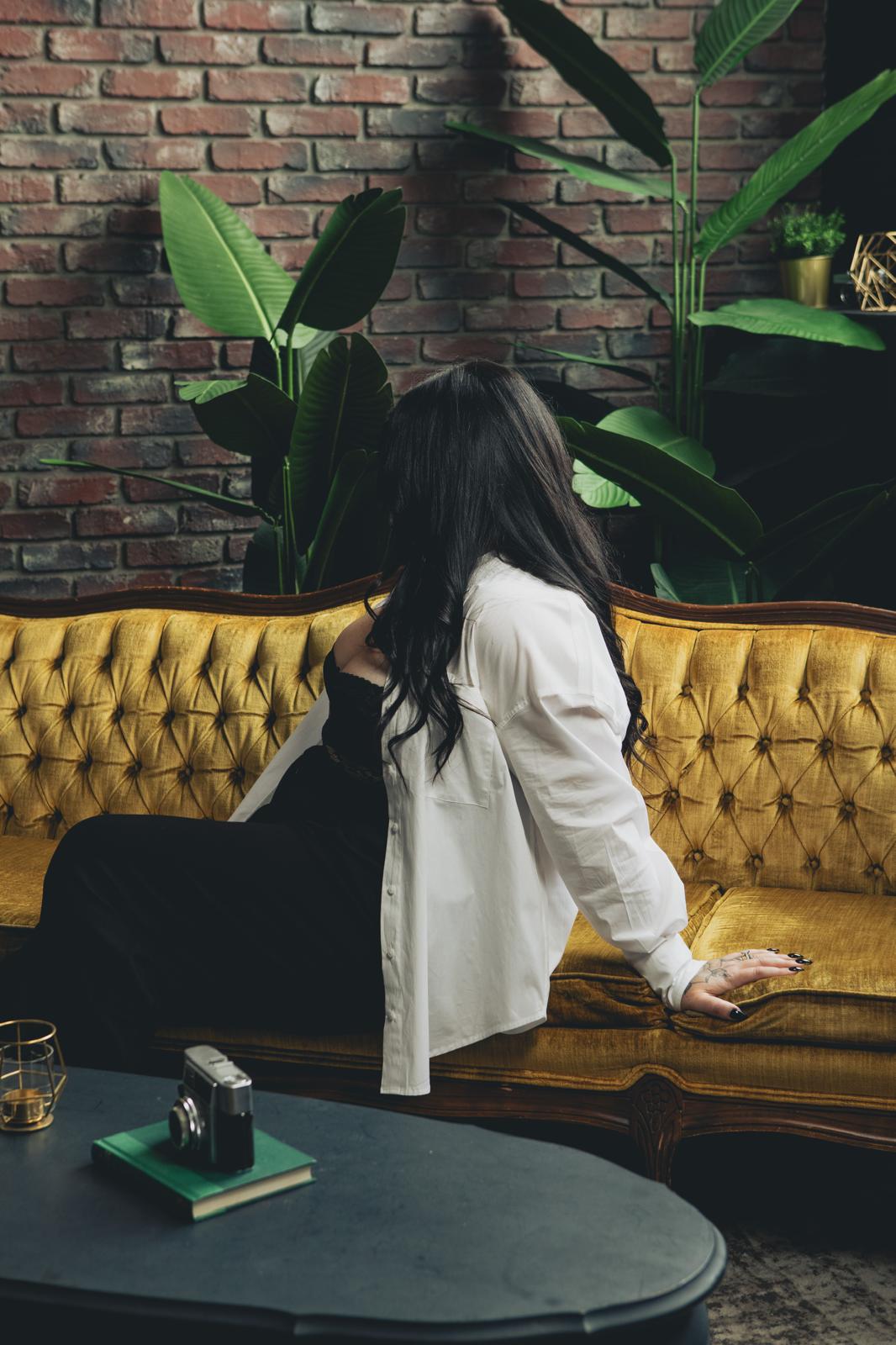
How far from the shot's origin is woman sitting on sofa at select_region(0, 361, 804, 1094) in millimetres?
1817

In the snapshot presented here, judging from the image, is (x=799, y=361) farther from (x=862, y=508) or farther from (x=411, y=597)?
(x=411, y=597)

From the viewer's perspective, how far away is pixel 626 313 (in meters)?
3.58

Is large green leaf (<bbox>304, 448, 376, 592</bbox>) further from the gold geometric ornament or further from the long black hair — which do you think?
the gold geometric ornament

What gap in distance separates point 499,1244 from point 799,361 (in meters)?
2.62

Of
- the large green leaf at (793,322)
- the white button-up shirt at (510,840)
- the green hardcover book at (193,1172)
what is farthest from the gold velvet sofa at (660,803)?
the large green leaf at (793,322)

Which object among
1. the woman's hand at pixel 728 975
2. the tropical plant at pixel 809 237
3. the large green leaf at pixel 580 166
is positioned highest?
the large green leaf at pixel 580 166

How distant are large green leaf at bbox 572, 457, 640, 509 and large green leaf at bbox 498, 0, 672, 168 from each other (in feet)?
2.65

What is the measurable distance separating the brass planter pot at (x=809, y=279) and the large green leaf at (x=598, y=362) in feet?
1.34

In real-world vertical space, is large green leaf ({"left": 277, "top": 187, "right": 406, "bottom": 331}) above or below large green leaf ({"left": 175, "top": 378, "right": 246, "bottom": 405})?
above

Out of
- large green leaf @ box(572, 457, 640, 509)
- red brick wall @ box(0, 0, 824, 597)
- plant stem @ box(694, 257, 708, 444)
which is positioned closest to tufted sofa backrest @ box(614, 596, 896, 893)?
large green leaf @ box(572, 457, 640, 509)

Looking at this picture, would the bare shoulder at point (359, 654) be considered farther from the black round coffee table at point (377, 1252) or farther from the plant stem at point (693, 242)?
the plant stem at point (693, 242)

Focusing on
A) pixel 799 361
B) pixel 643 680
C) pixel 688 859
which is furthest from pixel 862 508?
pixel 799 361

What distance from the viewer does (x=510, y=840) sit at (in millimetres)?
1861

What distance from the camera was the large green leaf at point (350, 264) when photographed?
2.77 metres
